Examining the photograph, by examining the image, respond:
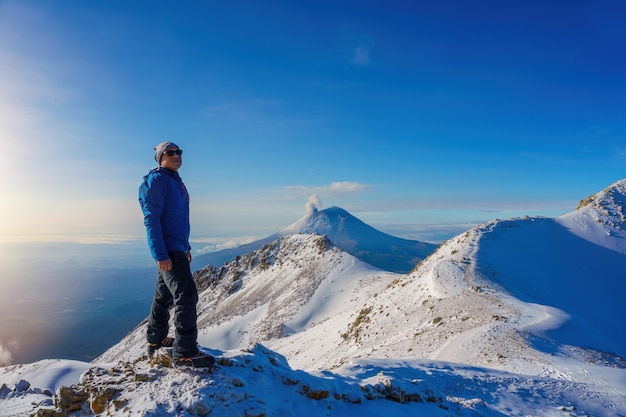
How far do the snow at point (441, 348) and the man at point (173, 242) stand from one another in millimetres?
580

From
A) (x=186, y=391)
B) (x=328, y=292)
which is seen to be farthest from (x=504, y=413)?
(x=328, y=292)

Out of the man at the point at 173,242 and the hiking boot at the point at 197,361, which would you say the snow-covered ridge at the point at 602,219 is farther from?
the man at the point at 173,242

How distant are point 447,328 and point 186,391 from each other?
1455 centimetres

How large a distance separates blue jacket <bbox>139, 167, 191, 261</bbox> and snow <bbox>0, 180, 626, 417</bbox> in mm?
2273

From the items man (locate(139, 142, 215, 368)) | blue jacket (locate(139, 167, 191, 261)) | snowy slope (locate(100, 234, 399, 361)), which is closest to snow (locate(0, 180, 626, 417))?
snowy slope (locate(100, 234, 399, 361))

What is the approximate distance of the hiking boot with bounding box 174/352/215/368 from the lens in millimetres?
6496

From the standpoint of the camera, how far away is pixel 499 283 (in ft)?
72.8

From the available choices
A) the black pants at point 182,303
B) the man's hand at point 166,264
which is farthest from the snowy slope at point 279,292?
the man's hand at point 166,264

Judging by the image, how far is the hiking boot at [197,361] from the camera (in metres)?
6.50

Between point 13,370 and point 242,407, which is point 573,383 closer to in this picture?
point 242,407

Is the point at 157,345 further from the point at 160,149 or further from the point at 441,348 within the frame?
the point at 441,348

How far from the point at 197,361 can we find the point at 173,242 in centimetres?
218

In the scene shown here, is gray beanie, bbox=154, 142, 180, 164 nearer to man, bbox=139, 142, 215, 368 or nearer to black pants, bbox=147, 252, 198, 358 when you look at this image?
man, bbox=139, 142, 215, 368

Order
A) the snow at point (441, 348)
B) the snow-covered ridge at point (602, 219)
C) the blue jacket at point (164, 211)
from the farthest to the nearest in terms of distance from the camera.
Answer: the snow-covered ridge at point (602, 219)
the snow at point (441, 348)
the blue jacket at point (164, 211)
